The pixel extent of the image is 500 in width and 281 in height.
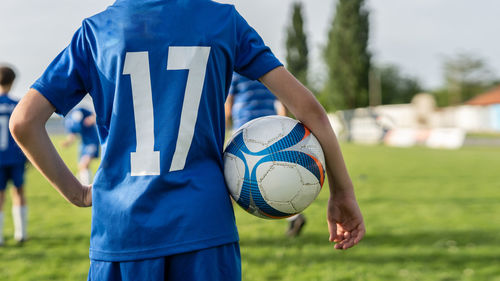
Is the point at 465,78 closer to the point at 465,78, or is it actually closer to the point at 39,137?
the point at 465,78

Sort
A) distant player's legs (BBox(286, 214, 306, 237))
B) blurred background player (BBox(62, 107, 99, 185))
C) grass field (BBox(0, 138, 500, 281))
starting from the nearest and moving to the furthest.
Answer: grass field (BBox(0, 138, 500, 281)) → distant player's legs (BBox(286, 214, 306, 237)) → blurred background player (BBox(62, 107, 99, 185))

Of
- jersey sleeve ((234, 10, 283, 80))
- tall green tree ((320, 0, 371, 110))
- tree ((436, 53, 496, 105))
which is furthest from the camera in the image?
tree ((436, 53, 496, 105))

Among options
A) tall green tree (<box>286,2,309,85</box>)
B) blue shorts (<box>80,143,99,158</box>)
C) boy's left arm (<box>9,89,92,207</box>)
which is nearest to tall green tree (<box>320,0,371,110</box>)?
tall green tree (<box>286,2,309,85</box>)

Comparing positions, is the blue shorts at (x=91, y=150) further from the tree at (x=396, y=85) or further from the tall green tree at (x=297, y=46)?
the tree at (x=396, y=85)

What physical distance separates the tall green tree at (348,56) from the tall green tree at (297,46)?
273cm

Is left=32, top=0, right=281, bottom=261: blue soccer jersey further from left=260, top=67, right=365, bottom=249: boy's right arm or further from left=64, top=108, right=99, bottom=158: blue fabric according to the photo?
left=64, top=108, right=99, bottom=158: blue fabric

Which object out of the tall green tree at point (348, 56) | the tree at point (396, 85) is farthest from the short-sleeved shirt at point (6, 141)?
the tree at point (396, 85)

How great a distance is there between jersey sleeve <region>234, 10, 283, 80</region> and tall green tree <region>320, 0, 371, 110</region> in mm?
46238

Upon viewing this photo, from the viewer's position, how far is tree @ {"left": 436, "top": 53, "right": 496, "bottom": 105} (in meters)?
69.1

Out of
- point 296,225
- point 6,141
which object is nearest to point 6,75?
point 6,141

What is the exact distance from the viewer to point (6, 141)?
513 cm

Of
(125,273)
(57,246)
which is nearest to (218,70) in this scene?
(125,273)

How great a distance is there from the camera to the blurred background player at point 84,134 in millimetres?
8500

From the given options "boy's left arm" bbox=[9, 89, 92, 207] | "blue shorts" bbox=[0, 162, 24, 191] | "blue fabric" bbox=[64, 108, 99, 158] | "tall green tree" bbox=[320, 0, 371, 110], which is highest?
Result: "boy's left arm" bbox=[9, 89, 92, 207]
